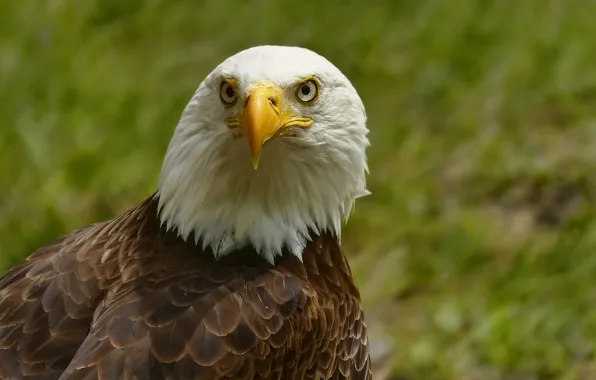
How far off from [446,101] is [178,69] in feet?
5.18

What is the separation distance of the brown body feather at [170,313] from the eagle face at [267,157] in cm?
7

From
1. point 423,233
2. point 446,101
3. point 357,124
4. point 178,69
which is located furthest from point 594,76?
point 357,124

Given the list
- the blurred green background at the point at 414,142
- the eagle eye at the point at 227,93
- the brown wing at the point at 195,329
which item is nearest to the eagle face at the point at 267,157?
the eagle eye at the point at 227,93

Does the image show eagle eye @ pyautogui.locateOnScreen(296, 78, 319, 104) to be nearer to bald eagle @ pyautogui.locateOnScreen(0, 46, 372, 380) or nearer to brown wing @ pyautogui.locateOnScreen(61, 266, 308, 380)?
bald eagle @ pyautogui.locateOnScreen(0, 46, 372, 380)

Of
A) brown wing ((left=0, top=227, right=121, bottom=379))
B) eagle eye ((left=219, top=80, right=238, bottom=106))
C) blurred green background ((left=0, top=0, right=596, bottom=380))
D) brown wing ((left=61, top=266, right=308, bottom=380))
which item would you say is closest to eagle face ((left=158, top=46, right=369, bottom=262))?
eagle eye ((left=219, top=80, right=238, bottom=106))

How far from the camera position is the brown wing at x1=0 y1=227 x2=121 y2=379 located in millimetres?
2588

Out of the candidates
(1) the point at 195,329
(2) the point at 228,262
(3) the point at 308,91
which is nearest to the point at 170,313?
(1) the point at 195,329

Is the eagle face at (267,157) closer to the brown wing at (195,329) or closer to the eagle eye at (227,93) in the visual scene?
the eagle eye at (227,93)

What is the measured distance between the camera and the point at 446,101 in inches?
240

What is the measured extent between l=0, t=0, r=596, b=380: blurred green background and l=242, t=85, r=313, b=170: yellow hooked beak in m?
1.94

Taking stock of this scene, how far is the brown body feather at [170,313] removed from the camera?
2551 millimetres

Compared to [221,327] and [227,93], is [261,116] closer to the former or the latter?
[227,93]

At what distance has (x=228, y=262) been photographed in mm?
2812

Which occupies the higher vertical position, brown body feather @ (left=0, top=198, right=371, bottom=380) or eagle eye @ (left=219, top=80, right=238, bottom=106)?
eagle eye @ (left=219, top=80, right=238, bottom=106)
